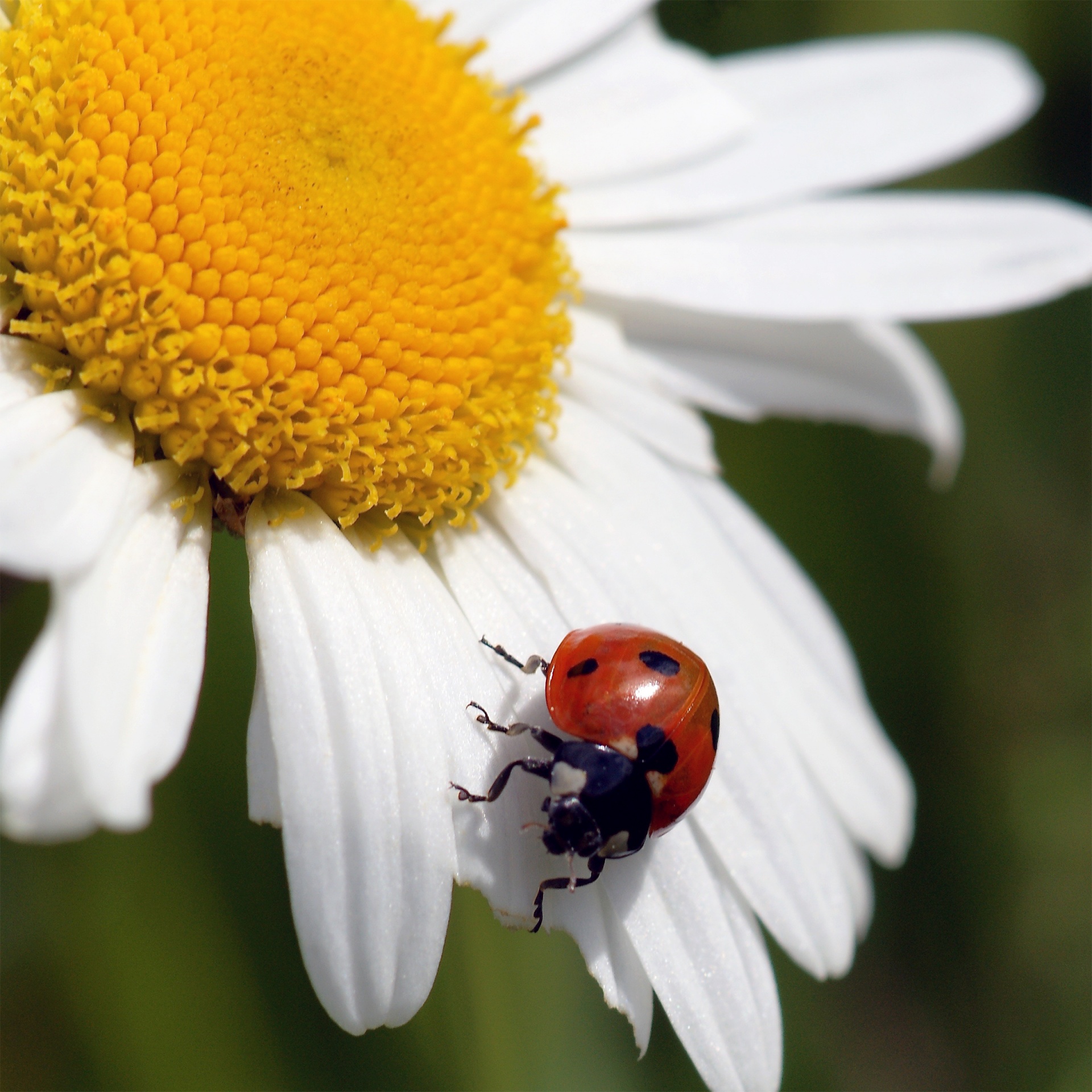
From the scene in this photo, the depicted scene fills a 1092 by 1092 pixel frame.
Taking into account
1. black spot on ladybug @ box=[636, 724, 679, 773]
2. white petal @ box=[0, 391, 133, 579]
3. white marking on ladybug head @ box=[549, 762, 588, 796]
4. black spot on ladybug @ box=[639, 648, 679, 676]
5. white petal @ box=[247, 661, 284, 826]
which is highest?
white petal @ box=[0, 391, 133, 579]

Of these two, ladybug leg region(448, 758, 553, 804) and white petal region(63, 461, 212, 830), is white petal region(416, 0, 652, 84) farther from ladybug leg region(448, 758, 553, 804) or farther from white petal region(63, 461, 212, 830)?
ladybug leg region(448, 758, 553, 804)

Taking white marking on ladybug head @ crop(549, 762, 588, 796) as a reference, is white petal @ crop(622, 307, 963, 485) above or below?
below

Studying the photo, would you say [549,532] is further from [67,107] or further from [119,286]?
[67,107]

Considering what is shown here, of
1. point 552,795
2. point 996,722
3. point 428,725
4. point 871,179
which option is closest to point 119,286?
point 428,725

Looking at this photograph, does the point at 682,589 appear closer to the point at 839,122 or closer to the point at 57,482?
the point at 57,482

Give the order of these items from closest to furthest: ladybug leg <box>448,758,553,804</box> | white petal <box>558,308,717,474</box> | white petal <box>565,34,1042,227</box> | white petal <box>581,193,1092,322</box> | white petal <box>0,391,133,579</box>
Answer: white petal <box>0,391,133,579</box>
ladybug leg <box>448,758,553,804</box>
white petal <box>558,308,717,474</box>
white petal <box>581,193,1092,322</box>
white petal <box>565,34,1042,227</box>

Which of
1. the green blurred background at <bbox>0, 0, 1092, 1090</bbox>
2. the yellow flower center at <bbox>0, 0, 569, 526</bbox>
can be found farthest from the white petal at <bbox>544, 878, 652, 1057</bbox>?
the green blurred background at <bbox>0, 0, 1092, 1090</bbox>

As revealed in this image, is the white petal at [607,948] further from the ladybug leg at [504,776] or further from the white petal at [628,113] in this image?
the white petal at [628,113]
